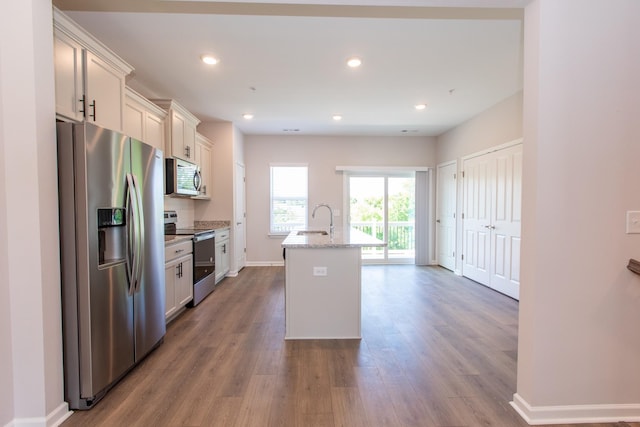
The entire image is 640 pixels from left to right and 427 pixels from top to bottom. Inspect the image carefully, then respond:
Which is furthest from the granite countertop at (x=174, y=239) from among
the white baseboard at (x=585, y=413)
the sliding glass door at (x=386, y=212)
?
the sliding glass door at (x=386, y=212)

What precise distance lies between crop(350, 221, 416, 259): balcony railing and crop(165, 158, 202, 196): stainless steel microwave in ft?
10.5

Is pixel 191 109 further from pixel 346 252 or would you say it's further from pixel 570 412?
pixel 570 412

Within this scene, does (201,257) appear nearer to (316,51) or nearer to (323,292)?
(323,292)

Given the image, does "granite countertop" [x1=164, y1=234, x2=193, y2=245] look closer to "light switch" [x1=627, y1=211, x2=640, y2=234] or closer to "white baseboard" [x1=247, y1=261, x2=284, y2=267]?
"white baseboard" [x1=247, y1=261, x2=284, y2=267]

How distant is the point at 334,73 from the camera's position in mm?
3096

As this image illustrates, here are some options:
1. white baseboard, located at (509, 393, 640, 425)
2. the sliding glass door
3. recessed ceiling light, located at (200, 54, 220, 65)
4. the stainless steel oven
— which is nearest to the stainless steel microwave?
the stainless steel oven

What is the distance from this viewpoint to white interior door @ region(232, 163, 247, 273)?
508 cm

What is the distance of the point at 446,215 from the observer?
567 centimetres

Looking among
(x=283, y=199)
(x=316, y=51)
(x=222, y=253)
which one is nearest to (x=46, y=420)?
(x=222, y=253)

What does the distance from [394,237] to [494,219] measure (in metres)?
2.20

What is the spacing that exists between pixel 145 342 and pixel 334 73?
9.99 feet

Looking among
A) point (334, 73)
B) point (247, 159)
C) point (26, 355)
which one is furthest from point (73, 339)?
point (247, 159)

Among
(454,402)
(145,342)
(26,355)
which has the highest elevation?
(26,355)

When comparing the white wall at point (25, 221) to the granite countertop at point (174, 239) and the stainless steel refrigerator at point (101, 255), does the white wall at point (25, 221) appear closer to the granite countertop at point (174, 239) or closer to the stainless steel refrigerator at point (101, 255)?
the stainless steel refrigerator at point (101, 255)
